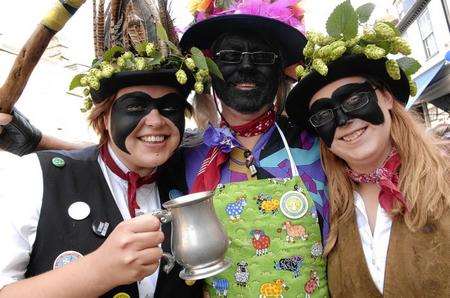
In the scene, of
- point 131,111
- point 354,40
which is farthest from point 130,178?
point 354,40

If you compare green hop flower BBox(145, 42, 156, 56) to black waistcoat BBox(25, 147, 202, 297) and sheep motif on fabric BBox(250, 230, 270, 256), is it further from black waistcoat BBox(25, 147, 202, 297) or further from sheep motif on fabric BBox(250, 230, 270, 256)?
sheep motif on fabric BBox(250, 230, 270, 256)

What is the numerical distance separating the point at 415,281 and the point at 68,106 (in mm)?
5949

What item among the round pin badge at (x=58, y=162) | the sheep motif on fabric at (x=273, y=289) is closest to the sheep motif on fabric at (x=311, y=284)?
the sheep motif on fabric at (x=273, y=289)

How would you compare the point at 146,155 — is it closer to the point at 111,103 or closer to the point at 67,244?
the point at 111,103

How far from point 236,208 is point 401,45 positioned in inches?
40.6

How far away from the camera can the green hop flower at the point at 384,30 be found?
1.66 meters

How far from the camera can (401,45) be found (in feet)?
5.55

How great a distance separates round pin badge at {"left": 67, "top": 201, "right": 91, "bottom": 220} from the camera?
62.7 inches

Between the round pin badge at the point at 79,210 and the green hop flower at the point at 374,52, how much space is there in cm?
136

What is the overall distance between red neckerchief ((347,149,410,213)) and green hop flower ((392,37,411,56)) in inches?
17.6

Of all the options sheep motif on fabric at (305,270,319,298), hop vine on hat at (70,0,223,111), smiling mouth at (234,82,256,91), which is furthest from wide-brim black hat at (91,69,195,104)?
sheep motif on fabric at (305,270,319,298)

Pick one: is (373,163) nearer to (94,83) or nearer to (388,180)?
(388,180)

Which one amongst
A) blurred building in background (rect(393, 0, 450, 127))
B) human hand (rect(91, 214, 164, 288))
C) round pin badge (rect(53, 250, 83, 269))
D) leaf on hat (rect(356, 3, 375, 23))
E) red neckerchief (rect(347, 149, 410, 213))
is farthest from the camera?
blurred building in background (rect(393, 0, 450, 127))

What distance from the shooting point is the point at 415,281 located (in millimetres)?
1516
